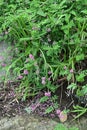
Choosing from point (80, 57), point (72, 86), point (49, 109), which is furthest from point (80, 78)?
point (49, 109)

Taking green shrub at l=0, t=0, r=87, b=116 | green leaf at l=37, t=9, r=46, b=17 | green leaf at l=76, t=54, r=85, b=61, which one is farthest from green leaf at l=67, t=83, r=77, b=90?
green leaf at l=37, t=9, r=46, b=17

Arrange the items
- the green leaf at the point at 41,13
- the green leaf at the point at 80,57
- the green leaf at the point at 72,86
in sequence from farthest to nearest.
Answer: the green leaf at the point at 41,13
the green leaf at the point at 80,57
the green leaf at the point at 72,86

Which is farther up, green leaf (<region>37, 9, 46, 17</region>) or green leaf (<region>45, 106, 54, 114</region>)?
green leaf (<region>37, 9, 46, 17</region>)

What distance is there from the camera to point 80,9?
2.92m

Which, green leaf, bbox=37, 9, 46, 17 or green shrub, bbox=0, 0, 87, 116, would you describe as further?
green leaf, bbox=37, 9, 46, 17

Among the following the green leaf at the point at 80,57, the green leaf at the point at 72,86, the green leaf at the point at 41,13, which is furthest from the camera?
the green leaf at the point at 41,13

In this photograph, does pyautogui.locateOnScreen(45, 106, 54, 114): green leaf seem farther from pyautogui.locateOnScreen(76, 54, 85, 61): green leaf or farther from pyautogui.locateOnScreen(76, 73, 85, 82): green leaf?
pyautogui.locateOnScreen(76, 54, 85, 61): green leaf

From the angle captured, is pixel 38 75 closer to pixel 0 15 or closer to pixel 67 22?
pixel 67 22

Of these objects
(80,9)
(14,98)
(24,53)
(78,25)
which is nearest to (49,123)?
(14,98)

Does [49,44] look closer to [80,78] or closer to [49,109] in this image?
[80,78]

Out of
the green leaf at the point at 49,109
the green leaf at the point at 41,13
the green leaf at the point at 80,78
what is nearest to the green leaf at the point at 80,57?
the green leaf at the point at 80,78

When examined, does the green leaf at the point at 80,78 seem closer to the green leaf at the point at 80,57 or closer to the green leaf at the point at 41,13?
the green leaf at the point at 80,57

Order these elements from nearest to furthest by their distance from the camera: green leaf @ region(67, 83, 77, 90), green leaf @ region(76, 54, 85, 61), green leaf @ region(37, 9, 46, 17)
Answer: green leaf @ region(67, 83, 77, 90) < green leaf @ region(76, 54, 85, 61) < green leaf @ region(37, 9, 46, 17)

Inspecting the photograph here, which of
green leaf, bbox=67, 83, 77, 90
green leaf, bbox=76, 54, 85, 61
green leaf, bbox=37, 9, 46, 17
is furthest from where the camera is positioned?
green leaf, bbox=37, 9, 46, 17
